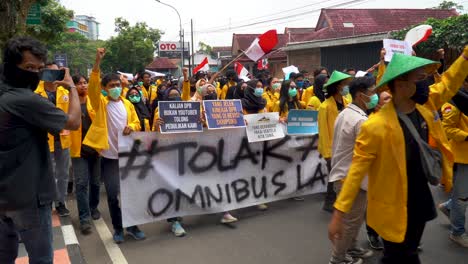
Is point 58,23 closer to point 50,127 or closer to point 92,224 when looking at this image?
point 92,224

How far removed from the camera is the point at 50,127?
103 inches

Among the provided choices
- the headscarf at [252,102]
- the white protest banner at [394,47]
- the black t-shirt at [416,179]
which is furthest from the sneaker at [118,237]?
the white protest banner at [394,47]

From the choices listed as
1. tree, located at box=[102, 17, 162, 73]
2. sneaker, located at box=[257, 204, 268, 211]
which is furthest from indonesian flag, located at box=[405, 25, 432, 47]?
tree, located at box=[102, 17, 162, 73]

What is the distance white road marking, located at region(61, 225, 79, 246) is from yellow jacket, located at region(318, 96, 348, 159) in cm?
300

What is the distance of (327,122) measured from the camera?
5059mm

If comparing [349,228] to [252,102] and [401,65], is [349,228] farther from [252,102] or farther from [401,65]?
[252,102]

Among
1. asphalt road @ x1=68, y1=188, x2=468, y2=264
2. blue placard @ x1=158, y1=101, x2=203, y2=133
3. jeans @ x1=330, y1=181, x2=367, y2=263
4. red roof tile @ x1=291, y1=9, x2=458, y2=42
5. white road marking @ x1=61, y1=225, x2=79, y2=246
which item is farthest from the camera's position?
red roof tile @ x1=291, y1=9, x2=458, y2=42

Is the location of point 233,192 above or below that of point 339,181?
below

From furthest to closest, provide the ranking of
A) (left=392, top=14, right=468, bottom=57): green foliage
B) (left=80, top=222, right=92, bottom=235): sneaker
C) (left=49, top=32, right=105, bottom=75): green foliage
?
(left=49, top=32, right=105, bottom=75): green foliage → (left=392, top=14, right=468, bottom=57): green foliage → (left=80, top=222, right=92, bottom=235): sneaker

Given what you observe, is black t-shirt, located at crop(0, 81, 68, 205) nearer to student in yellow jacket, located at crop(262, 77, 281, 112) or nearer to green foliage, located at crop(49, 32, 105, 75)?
student in yellow jacket, located at crop(262, 77, 281, 112)

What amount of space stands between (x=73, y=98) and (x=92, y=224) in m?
2.91

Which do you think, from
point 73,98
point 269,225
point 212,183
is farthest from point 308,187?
point 73,98

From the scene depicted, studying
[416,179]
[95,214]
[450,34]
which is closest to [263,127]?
[95,214]

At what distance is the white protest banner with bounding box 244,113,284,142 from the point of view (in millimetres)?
5516
